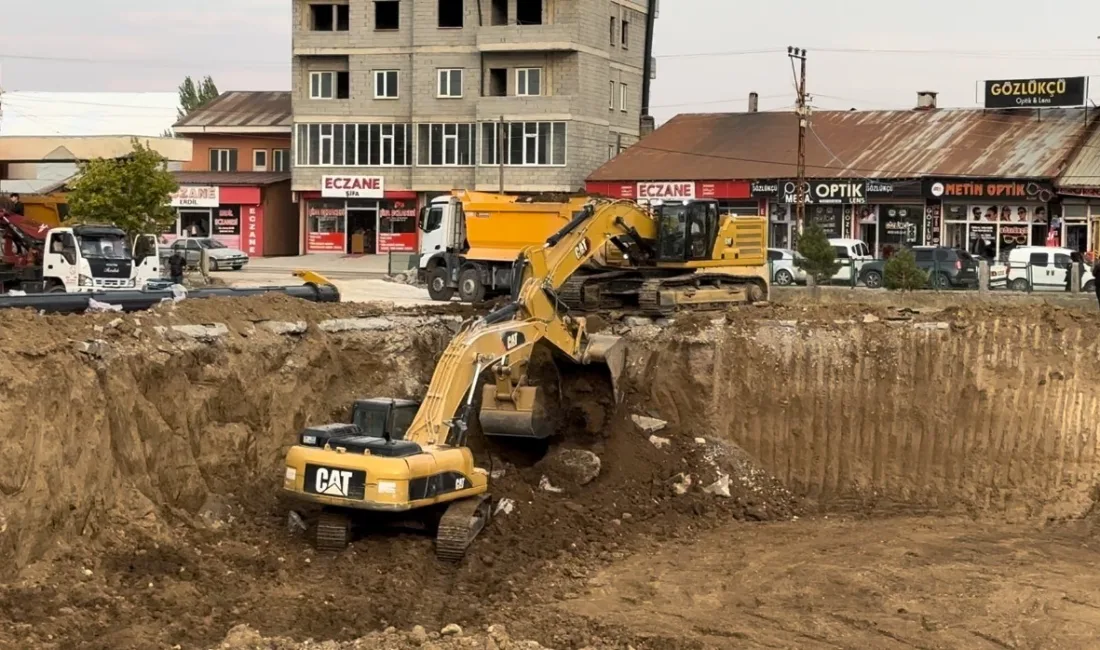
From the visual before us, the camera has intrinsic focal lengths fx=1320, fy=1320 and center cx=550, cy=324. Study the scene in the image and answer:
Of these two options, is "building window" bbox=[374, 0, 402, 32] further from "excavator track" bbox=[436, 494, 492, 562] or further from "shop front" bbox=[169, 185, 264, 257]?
"excavator track" bbox=[436, 494, 492, 562]

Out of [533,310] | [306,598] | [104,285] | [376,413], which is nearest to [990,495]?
[533,310]

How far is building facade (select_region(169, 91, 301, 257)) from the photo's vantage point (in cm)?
5984

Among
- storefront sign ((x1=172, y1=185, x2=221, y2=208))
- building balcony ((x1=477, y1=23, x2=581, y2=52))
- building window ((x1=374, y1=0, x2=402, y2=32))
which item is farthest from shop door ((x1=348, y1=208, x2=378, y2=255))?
building balcony ((x1=477, y1=23, x2=581, y2=52))

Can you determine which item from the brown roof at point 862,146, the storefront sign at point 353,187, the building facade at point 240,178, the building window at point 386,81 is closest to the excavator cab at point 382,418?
the brown roof at point 862,146

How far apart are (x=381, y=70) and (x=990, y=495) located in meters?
42.9

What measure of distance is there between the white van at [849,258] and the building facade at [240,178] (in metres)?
27.8

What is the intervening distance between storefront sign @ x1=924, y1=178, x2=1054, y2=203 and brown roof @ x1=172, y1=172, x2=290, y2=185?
2900 centimetres

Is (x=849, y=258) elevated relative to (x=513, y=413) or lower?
elevated

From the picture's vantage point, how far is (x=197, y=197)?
60.1 metres

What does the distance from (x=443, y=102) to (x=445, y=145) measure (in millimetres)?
1838

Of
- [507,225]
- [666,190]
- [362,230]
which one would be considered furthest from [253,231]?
[507,225]

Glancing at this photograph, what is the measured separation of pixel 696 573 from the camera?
15297 millimetres

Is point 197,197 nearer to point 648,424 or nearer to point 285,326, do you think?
point 285,326

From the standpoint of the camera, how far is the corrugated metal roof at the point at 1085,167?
1822 inches
